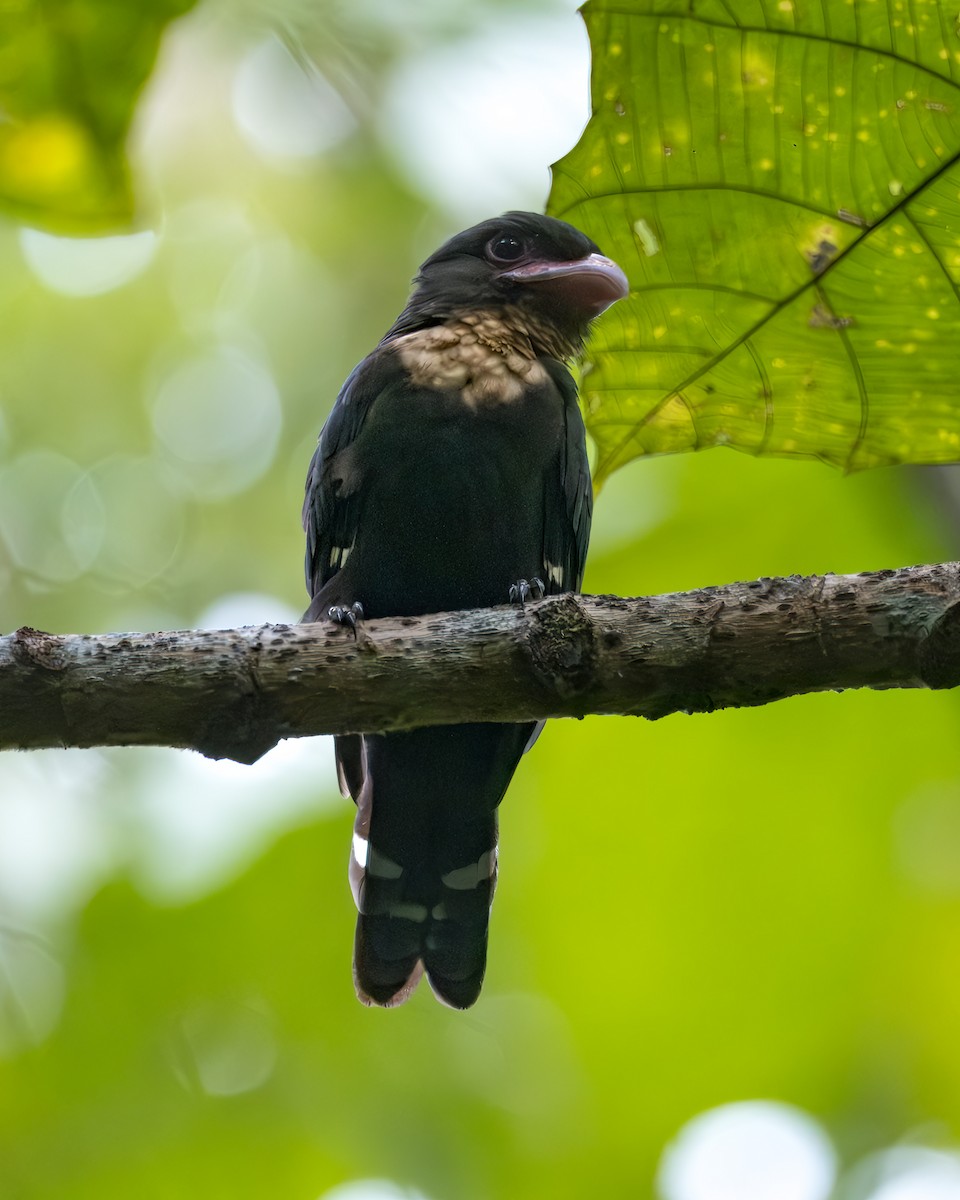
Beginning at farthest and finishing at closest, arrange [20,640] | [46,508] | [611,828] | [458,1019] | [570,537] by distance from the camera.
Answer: [46,508] < [458,1019] < [611,828] < [570,537] < [20,640]

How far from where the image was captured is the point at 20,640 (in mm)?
2793

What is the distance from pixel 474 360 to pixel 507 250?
0.66m

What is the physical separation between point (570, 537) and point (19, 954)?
2.78m

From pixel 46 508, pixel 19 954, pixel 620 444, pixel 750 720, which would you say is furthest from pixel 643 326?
pixel 46 508

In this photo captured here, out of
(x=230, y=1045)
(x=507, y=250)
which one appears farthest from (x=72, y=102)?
(x=230, y=1045)

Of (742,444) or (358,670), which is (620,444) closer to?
(742,444)

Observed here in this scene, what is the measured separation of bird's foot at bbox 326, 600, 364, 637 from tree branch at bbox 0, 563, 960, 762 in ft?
0.17

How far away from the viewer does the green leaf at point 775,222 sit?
2.89 meters

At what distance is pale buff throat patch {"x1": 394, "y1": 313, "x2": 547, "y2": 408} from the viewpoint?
4.18 metres

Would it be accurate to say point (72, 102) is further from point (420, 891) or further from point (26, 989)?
point (26, 989)

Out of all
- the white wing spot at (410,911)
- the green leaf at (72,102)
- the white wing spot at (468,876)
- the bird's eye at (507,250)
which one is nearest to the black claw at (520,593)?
the white wing spot at (468,876)

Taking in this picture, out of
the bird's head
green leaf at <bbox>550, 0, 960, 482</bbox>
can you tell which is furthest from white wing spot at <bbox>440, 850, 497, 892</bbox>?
green leaf at <bbox>550, 0, 960, 482</bbox>

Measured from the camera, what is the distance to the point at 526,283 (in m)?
4.61

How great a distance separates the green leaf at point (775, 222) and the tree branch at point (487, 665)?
0.42m
